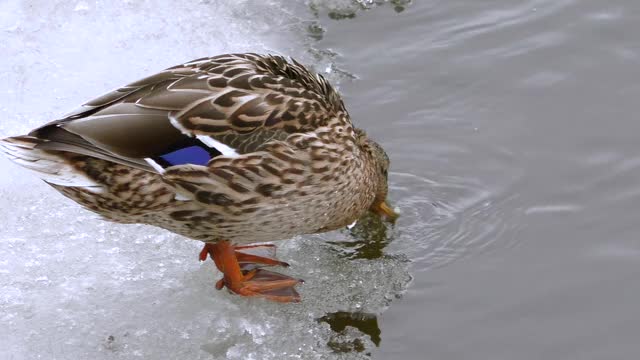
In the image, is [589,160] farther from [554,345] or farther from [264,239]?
[264,239]

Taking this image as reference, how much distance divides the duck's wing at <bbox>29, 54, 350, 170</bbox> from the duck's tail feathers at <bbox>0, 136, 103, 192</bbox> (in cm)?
7

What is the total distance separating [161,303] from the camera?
14.2 feet

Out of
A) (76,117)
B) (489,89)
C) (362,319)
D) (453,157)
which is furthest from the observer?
(489,89)

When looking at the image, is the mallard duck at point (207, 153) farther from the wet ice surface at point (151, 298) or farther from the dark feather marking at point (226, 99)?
the wet ice surface at point (151, 298)

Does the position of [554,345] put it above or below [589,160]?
below

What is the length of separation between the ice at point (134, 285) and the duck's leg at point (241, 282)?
0.04m

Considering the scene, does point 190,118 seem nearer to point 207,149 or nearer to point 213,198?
point 207,149

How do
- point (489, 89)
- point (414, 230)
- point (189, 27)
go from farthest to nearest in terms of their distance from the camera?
point (189, 27) < point (489, 89) < point (414, 230)

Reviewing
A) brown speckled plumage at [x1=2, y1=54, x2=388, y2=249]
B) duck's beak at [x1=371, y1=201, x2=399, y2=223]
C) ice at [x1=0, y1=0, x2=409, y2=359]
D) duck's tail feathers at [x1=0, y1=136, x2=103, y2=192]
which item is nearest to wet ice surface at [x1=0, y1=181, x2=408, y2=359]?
ice at [x1=0, y1=0, x2=409, y2=359]

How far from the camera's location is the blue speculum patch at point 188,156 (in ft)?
12.7

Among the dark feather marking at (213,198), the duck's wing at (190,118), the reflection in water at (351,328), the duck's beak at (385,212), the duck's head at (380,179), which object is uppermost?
the duck's wing at (190,118)

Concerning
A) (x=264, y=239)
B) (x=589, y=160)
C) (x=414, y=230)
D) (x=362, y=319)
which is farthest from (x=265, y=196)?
(x=589, y=160)

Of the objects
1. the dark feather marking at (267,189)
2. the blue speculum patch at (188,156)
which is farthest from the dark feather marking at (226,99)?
the dark feather marking at (267,189)

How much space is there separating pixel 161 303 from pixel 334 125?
1.06m
